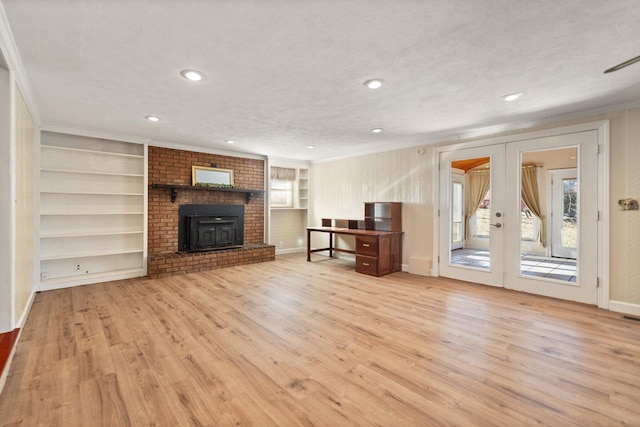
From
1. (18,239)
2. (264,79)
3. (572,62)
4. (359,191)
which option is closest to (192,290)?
(18,239)

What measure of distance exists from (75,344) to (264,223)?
14.4 feet

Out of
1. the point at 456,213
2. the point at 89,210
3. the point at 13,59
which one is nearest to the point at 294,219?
the point at 456,213

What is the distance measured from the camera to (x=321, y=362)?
7.12 feet

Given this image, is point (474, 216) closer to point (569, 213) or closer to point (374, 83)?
point (569, 213)

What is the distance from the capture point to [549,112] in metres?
3.47

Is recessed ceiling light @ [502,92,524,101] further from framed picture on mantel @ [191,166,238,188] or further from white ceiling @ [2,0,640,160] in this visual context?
framed picture on mantel @ [191,166,238,188]

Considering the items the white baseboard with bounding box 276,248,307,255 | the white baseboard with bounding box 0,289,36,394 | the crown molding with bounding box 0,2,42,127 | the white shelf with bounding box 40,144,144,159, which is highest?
the crown molding with bounding box 0,2,42,127

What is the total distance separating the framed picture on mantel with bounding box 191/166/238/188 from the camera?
557 centimetres

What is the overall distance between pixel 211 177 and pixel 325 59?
418 centimetres

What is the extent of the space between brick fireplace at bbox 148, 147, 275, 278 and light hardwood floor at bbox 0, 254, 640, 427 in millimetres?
1256

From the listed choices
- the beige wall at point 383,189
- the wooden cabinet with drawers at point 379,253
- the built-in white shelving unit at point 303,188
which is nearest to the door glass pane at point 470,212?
the beige wall at point 383,189

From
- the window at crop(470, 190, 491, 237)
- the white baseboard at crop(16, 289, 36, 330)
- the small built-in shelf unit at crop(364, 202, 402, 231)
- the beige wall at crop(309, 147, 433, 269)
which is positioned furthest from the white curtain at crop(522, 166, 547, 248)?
the white baseboard at crop(16, 289, 36, 330)

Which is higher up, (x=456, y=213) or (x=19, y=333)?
(x=456, y=213)

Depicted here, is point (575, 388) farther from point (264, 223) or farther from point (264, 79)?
point (264, 223)
